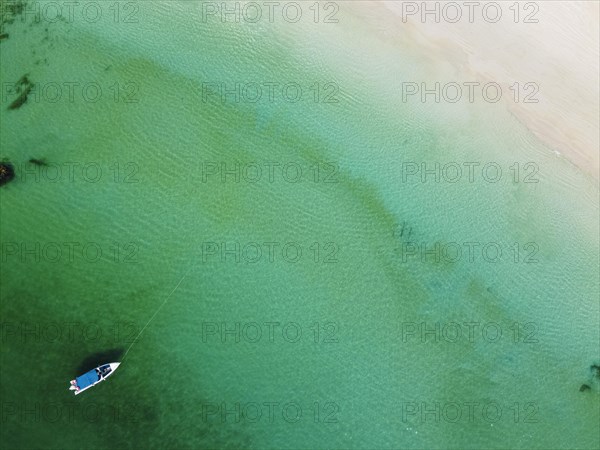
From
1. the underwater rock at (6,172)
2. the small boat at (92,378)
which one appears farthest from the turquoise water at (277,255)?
the small boat at (92,378)

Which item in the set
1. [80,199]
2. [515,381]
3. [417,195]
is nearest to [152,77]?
[80,199]

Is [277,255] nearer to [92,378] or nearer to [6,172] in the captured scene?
[92,378]

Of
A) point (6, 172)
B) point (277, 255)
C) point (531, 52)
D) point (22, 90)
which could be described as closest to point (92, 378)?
point (277, 255)

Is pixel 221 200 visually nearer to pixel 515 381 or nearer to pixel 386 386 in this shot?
pixel 386 386

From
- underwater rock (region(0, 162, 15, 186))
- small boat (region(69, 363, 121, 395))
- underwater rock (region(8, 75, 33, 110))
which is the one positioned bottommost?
small boat (region(69, 363, 121, 395))

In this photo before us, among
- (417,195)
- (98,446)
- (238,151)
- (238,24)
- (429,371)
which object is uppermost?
(238,24)

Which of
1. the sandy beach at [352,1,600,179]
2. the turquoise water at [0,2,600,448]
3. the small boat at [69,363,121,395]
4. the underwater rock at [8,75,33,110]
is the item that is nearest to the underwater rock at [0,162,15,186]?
the turquoise water at [0,2,600,448]

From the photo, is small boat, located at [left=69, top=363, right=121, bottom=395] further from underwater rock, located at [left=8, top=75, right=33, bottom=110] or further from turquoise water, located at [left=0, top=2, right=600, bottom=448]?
underwater rock, located at [left=8, top=75, right=33, bottom=110]
